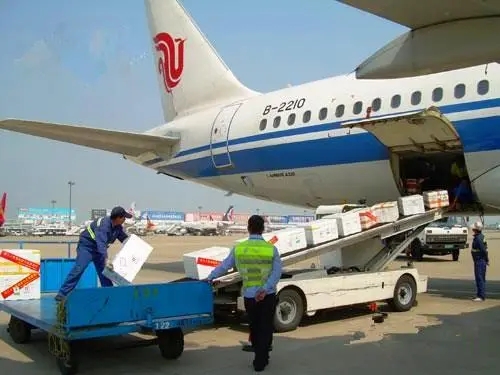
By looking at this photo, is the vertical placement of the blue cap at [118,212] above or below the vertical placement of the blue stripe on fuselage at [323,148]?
below

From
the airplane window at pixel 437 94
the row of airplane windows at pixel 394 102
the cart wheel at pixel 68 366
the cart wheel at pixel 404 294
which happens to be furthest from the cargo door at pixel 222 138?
the cart wheel at pixel 68 366

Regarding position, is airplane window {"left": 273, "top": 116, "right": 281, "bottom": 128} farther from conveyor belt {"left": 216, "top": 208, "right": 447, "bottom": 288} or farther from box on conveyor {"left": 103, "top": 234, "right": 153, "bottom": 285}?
box on conveyor {"left": 103, "top": 234, "right": 153, "bottom": 285}

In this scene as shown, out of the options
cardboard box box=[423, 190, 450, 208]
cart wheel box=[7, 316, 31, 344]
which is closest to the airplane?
cardboard box box=[423, 190, 450, 208]

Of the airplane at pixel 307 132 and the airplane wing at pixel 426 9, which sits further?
the airplane at pixel 307 132

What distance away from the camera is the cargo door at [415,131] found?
34.0 feet

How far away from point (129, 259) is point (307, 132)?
6079 millimetres

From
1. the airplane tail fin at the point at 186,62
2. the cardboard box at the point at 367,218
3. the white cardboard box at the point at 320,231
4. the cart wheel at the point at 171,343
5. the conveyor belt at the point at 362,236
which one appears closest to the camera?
the cart wheel at the point at 171,343

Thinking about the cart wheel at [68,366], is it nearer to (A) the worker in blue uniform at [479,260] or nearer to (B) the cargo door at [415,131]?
(B) the cargo door at [415,131]

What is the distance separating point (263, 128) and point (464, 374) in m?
8.96

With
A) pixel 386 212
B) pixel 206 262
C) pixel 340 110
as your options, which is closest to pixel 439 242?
pixel 340 110

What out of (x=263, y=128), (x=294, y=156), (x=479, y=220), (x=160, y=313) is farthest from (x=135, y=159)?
(x=160, y=313)

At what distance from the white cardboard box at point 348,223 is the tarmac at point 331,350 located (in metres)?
1.45

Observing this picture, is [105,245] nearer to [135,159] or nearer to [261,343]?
[261,343]

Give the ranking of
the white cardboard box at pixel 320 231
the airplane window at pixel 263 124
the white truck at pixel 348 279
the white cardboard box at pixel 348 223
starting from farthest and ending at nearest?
1. the airplane window at pixel 263 124
2. the white cardboard box at pixel 348 223
3. the white cardboard box at pixel 320 231
4. the white truck at pixel 348 279
